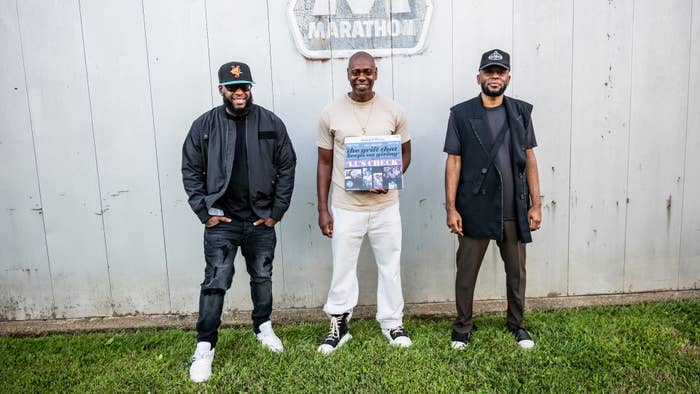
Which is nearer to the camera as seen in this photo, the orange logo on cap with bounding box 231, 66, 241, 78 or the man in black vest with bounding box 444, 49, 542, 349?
the orange logo on cap with bounding box 231, 66, 241, 78

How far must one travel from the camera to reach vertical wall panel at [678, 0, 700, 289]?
406 cm

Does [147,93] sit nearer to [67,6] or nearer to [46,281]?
[67,6]

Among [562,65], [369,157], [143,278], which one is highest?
[562,65]

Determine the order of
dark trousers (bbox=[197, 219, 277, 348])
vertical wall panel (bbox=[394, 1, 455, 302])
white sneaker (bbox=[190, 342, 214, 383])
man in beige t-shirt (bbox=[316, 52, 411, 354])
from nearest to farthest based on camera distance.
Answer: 1. white sneaker (bbox=[190, 342, 214, 383])
2. dark trousers (bbox=[197, 219, 277, 348])
3. man in beige t-shirt (bbox=[316, 52, 411, 354])
4. vertical wall panel (bbox=[394, 1, 455, 302])

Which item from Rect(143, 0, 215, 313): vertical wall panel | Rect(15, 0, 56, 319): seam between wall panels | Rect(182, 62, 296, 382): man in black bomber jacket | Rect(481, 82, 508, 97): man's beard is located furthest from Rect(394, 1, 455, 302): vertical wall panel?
Rect(15, 0, 56, 319): seam between wall panels

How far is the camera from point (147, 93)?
3.91 meters

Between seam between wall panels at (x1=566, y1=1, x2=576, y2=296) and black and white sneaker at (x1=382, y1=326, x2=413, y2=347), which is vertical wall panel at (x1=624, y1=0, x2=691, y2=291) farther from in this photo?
black and white sneaker at (x1=382, y1=326, x2=413, y2=347)

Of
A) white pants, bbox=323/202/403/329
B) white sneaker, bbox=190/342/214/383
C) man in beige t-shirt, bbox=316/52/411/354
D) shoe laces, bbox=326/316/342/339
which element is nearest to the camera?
A: white sneaker, bbox=190/342/214/383

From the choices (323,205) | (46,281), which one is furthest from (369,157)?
(46,281)

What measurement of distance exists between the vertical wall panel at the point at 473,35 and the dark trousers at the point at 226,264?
1.82 m

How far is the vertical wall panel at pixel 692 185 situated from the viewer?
406 cm

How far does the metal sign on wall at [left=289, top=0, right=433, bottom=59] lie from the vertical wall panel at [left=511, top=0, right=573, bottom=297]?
30.1 inches

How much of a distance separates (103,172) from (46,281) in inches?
38.7

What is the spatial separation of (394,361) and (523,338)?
91cm
